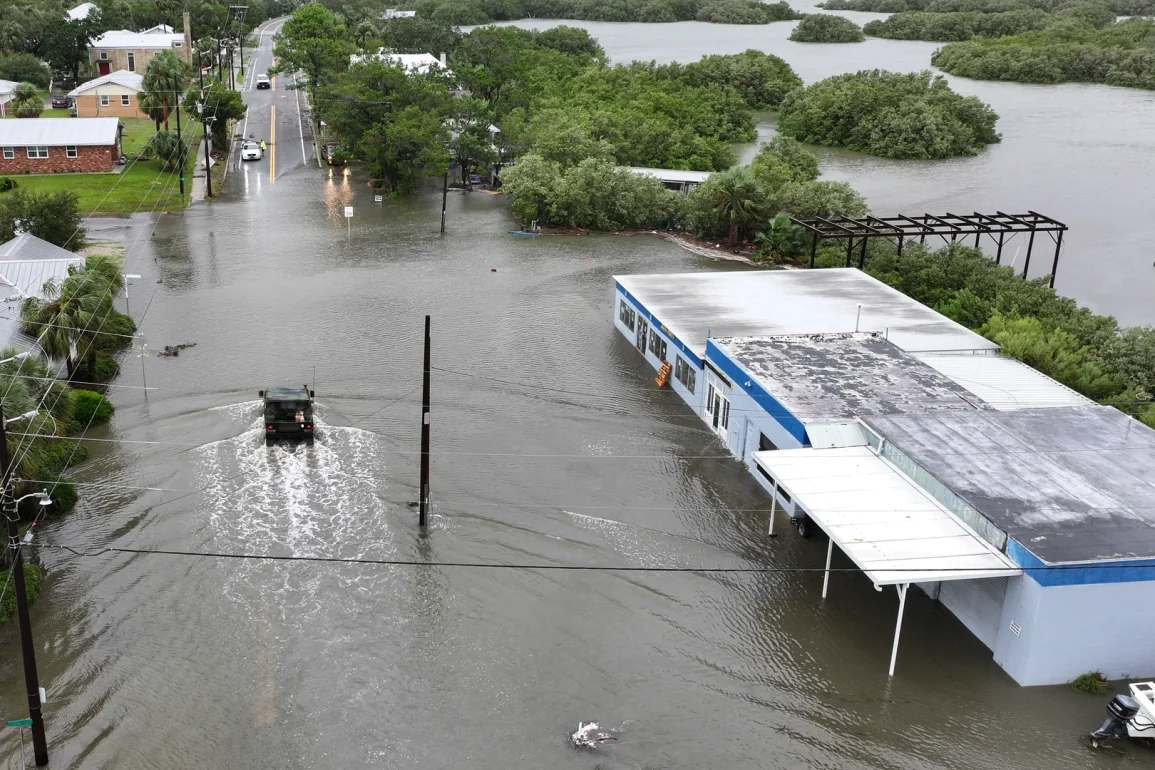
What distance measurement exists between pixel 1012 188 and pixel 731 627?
50.7 m

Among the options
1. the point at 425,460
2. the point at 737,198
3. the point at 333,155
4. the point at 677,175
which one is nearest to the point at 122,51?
the point at 333,155

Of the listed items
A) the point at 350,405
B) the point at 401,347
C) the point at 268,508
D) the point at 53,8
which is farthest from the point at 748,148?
the point at 53,8

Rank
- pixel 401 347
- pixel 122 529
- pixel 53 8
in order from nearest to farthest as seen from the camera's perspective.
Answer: pixel 122 529 < pixel 401 347 < pixel 53 8

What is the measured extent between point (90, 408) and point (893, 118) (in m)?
61.0

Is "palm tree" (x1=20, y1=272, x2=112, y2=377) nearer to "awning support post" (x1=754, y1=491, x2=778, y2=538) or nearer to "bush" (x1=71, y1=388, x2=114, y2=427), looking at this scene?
"bush" (x1=71, y1=388, x2=114, y2=427)

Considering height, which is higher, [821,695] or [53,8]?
[53,8]

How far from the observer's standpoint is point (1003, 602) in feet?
65.2

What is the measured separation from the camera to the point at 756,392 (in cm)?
2728

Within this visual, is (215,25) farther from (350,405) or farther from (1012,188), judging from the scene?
(350,405)

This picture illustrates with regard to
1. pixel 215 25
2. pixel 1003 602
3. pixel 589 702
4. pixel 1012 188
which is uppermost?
pixel 215 25

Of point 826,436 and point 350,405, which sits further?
point 350,405

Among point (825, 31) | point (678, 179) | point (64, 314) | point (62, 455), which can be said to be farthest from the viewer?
point (825, 31)

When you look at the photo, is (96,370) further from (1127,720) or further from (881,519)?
(1127,720)

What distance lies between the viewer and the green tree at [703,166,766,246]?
166ft
